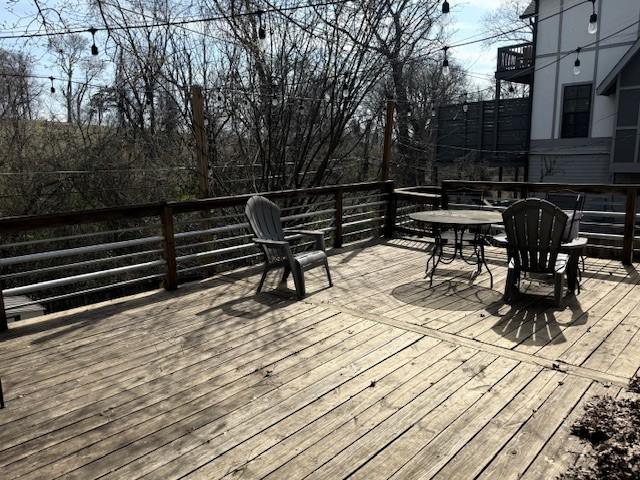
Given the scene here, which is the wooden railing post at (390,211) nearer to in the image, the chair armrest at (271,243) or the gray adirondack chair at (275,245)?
the gray adirondack chair at (275,245)

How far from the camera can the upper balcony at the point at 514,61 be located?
1466 cm

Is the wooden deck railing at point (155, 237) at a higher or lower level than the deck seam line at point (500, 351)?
higher

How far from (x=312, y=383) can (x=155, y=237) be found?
224cm

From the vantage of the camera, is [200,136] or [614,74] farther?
[614,74]

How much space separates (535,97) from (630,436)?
46.0ft

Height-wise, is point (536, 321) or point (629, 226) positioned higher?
point (629, 226)

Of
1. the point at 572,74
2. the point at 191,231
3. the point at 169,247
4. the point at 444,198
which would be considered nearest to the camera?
the point at 169,247

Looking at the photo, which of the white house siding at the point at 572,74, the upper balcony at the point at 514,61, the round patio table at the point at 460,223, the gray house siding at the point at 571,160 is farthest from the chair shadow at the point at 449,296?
the upper balcony at the point at 514,61

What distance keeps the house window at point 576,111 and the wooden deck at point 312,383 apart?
10859 mm

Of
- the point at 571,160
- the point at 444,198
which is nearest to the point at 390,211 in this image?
the point at 444,198

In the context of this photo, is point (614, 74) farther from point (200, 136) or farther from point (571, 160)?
point (200, 136)

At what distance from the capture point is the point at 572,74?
1344 cm

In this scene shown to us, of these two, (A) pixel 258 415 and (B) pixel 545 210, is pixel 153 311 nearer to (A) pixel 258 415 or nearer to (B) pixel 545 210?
(A) pixel 258 415

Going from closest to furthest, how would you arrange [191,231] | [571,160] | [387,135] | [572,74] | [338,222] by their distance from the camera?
[191,231]
[338,222]
[387,135]
[572,74]
[571,160]
